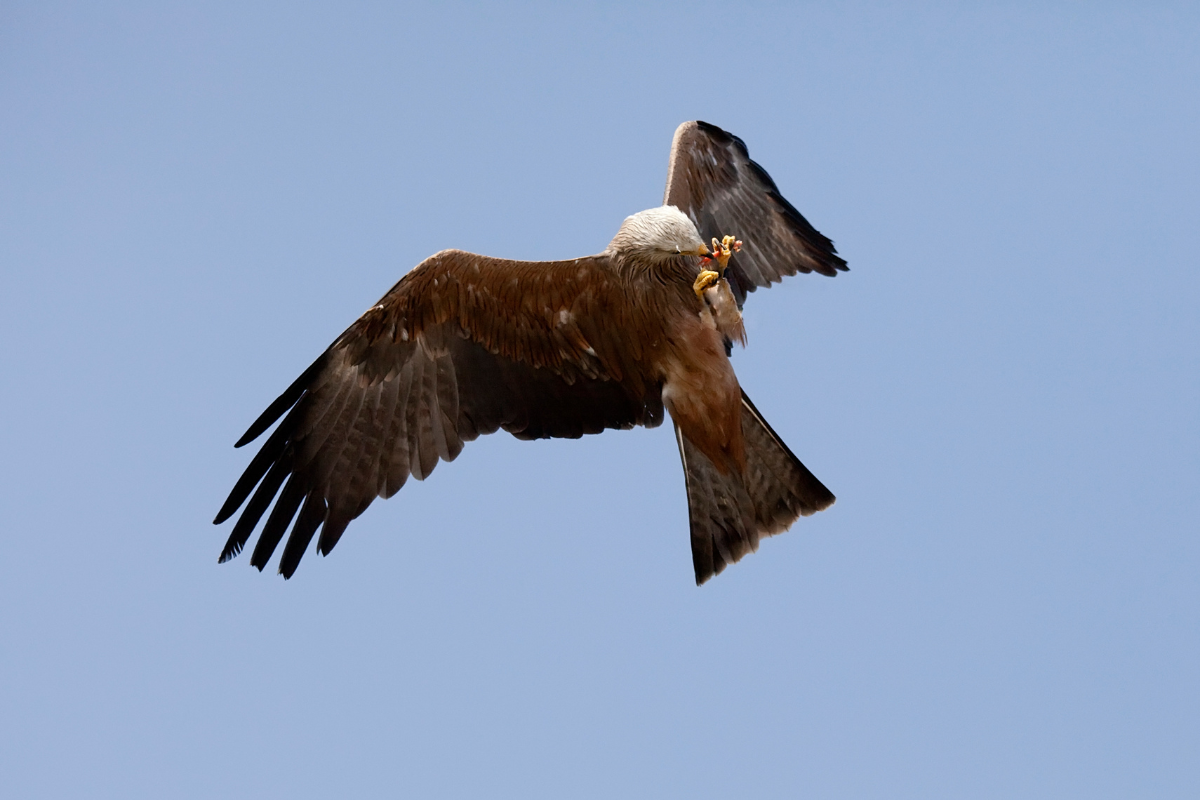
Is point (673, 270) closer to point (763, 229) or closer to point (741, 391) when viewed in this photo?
point (741, 391)

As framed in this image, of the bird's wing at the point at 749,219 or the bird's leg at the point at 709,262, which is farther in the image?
the bird's wing at the point at 749,219

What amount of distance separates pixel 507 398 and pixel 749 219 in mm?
2057

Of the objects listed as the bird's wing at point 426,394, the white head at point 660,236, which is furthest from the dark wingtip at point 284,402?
the white head at point 660,236

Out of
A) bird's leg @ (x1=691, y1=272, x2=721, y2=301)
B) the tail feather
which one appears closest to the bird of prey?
the tail feather

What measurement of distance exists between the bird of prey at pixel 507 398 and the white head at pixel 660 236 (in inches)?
3.9

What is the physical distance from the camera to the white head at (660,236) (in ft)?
17.5

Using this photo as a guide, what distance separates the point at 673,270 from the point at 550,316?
0.76 m

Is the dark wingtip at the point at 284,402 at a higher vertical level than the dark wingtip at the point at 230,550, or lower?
higher

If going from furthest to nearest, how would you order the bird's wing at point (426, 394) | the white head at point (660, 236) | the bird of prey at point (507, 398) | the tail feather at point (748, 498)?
the tail feather at point (748, 498)
the bird's wing at point (426, 394)
the bird of prey at point (507, 398)
the white head at point (660, 236)

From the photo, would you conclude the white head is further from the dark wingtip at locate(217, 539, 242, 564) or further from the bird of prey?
the dark wingtip at locate(217, 539, 242, 564)

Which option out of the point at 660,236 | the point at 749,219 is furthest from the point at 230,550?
the point at 749,219

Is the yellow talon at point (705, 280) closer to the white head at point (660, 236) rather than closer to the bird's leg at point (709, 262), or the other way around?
the bird's leg at point (709, 262)

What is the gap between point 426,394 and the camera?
6227 mm

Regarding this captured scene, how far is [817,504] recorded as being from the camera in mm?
6070
